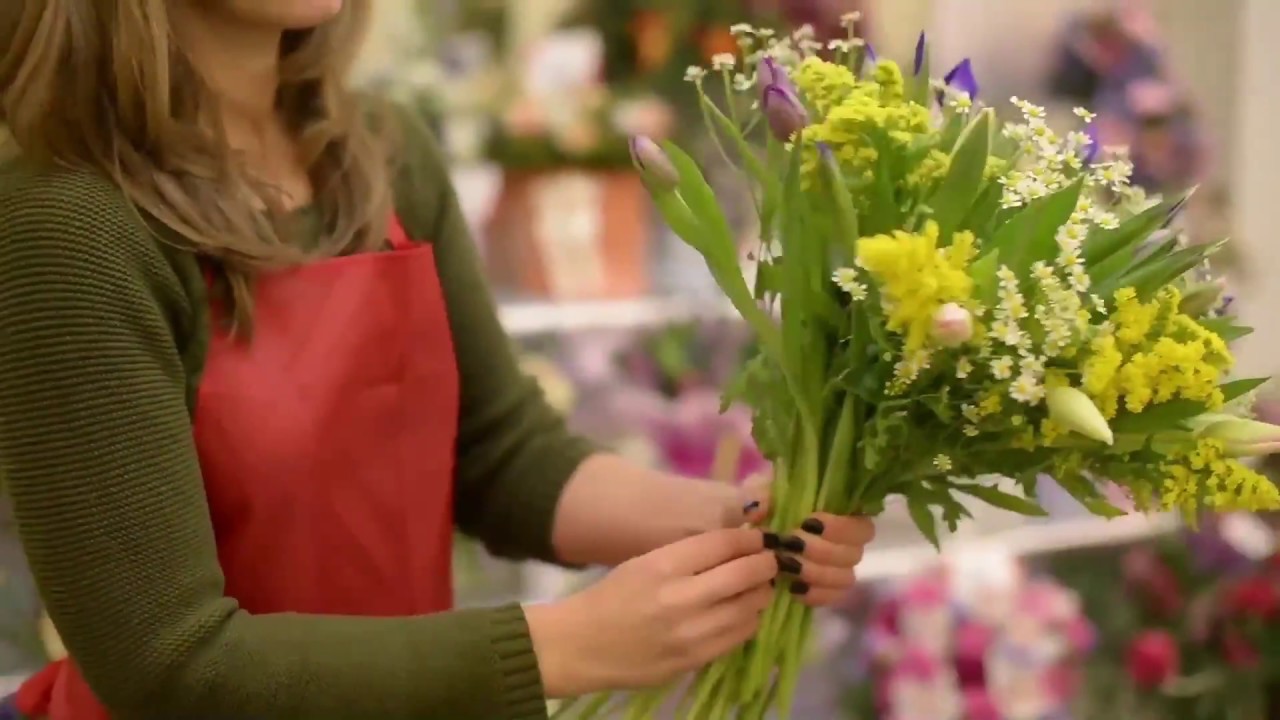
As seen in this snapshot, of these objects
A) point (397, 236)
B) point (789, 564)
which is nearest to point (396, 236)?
point (397, 236)

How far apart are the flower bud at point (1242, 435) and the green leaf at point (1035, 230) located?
130mm

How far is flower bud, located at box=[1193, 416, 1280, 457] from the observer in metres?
0.65

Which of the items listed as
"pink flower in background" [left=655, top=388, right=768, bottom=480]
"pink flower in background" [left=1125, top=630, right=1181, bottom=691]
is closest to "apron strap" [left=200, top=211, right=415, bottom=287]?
"pink flower in background" [left=655, top=388, right=768, bottom=480]

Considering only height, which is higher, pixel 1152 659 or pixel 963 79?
pixel 963 79

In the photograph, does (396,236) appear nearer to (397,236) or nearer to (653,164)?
(397,236)

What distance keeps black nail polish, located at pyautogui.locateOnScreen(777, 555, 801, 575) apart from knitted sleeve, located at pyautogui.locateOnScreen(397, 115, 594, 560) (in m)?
0.26

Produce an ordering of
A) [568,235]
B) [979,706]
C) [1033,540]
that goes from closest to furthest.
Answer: [979,706] < [568,235] < [1033,540]

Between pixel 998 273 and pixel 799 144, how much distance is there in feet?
0.42

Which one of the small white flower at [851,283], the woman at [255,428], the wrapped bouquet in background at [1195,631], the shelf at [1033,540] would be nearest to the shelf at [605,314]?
the shelf at [1033,540]

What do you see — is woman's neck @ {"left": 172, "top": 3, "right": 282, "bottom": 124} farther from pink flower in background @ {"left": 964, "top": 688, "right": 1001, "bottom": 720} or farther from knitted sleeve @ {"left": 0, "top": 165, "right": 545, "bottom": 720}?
pink flower in background @ {"left": 964, "top": 688, "right": 1001, "bottom": 720}

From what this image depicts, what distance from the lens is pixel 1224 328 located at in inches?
28.8

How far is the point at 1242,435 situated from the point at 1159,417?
4 cm

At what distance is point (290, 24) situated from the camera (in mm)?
814

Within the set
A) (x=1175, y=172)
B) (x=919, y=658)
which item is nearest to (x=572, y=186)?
(x=919, y=658)
